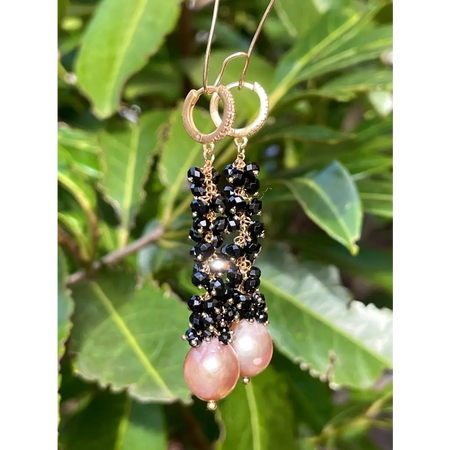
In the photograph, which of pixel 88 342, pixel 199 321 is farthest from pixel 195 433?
pixel 199 321

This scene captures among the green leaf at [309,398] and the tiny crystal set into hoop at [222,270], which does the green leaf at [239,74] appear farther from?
the green leaf at [309,398]

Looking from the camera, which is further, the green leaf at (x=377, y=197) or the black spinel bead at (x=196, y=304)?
the green leaf at (x=377, y=197)

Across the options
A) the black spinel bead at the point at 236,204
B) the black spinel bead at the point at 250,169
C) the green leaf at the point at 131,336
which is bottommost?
the green leaf at the point at 131,336

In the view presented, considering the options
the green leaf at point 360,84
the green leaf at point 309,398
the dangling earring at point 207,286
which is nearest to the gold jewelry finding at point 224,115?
the dangling earring at point 207,286

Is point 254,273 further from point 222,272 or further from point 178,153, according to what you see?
point 178,153

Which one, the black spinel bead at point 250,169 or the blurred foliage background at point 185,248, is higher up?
the black spinel bead at point 250,169

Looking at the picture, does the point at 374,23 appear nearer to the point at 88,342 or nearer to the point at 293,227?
the point at 293,227

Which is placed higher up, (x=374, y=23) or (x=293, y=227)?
(x=374, y=23)
